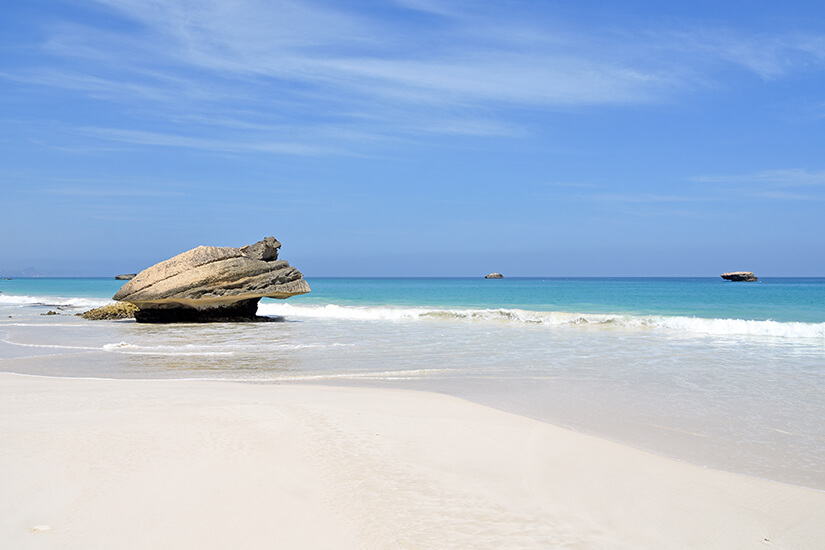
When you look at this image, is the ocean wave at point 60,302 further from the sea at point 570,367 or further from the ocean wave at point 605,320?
the sea at point 570,367

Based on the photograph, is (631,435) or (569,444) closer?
(569,444)

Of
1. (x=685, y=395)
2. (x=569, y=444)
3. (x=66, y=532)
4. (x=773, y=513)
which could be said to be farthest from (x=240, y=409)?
(x=685, y=395)

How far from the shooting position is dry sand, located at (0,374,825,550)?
10.9 feet

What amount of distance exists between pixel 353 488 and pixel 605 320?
18.9 meters

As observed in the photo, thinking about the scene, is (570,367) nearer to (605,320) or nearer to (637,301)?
(605,320)

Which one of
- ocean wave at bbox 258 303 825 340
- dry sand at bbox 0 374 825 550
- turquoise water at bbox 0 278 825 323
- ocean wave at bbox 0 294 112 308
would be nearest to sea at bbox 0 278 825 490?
ocean wave at bbox 258 303 825 340

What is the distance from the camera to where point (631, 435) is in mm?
5785

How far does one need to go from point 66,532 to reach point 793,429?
6.67 meters

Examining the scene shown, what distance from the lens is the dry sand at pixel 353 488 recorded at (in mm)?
3314

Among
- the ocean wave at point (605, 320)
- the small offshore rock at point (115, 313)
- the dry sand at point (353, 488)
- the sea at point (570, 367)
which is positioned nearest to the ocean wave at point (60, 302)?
the small offshore rock at point (115, 313)

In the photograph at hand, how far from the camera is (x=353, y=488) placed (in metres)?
3.99

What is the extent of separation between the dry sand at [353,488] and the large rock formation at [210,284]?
14.1 m

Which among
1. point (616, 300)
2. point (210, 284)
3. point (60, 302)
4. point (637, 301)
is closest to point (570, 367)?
point (210, 284)

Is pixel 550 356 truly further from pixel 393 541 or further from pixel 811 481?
pixel 393 541
